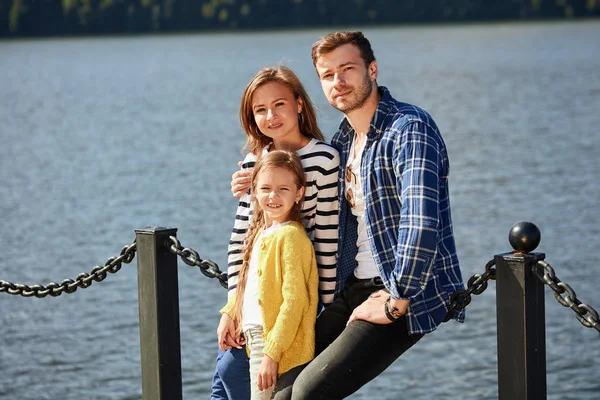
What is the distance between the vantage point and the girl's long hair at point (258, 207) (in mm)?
4027

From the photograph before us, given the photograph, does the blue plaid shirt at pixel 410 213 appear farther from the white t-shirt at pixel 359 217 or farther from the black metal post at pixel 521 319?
the black metal post at pixel 521 319

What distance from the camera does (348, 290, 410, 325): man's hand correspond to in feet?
12.0

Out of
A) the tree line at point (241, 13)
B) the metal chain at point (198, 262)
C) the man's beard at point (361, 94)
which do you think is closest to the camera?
the man's beard at point (361, 94)

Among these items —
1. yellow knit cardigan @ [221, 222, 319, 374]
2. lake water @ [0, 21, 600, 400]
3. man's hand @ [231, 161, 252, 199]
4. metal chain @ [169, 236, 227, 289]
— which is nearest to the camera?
yellow knit cardigan @ [221, 222, 319, 374]

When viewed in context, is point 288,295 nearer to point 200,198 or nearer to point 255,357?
point 255,357

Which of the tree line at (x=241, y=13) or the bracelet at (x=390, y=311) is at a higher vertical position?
the tree line at (x=241, y=13)

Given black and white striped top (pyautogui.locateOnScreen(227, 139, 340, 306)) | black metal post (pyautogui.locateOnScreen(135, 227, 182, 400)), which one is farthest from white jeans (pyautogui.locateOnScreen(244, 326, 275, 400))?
black metal post (pyautogui.locateOnScreen(135, 227, 182, 400))

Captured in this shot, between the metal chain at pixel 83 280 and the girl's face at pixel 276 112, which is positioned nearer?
the girl's face at pixel 276 112

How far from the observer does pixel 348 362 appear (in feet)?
12.1

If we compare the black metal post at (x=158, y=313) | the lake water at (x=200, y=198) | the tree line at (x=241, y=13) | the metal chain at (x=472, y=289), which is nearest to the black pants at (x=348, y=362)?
the metal chain at (x=472, y=289)

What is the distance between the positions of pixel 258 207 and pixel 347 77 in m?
0.68

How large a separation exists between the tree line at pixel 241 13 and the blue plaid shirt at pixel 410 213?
10507 centimetres

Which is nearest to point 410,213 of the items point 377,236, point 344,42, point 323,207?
point 377,236

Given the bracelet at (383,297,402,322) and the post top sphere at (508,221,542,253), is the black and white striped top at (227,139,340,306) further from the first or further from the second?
the post top sphere at (508,221,542,253)
